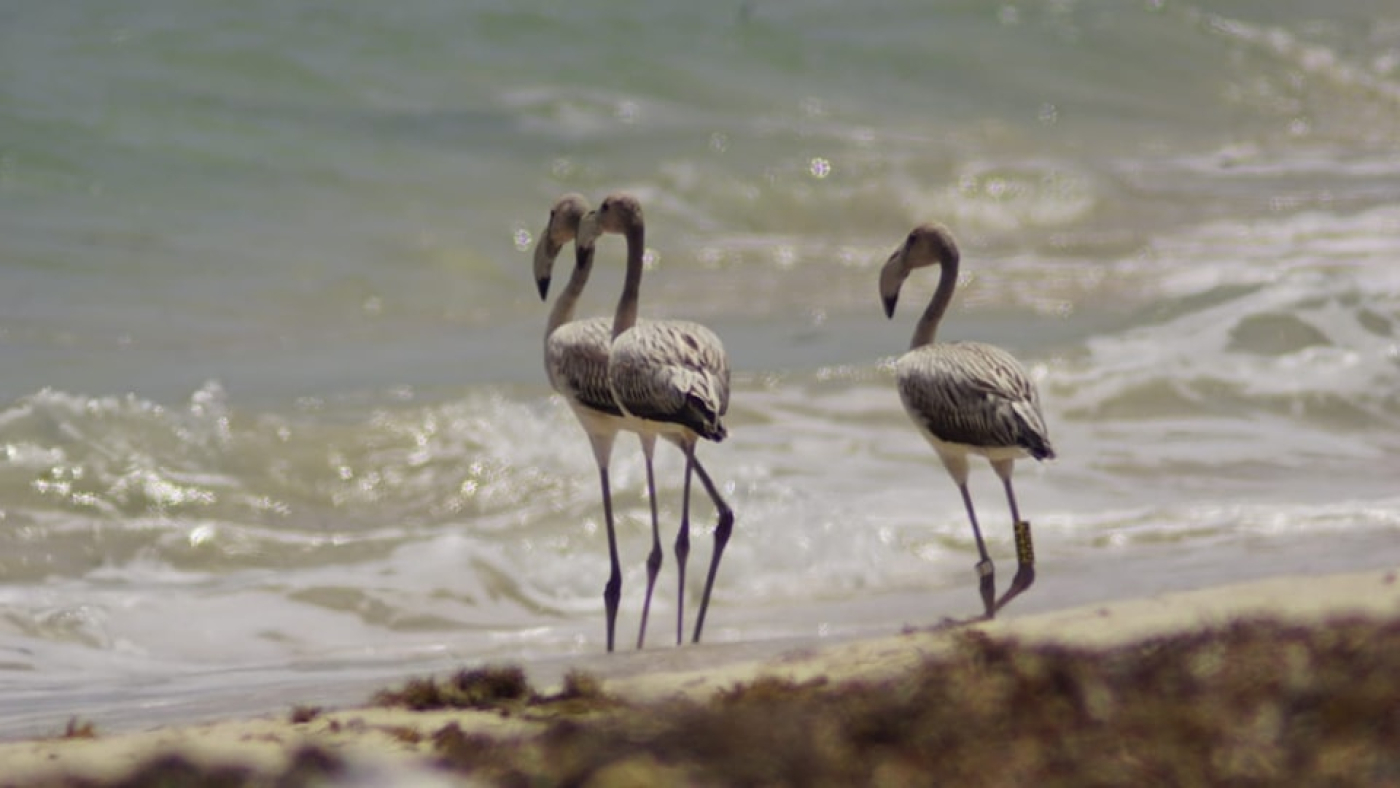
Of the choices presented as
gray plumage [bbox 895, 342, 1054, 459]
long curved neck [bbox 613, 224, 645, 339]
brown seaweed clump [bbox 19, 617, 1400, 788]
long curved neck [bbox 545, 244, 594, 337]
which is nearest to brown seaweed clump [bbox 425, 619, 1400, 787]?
brown seaweed clump [bbox 19, 617, 1400, 788]

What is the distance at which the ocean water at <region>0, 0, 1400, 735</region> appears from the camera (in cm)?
1036

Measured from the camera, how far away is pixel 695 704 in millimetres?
5809

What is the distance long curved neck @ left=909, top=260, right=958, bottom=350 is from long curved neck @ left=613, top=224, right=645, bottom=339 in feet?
3.59

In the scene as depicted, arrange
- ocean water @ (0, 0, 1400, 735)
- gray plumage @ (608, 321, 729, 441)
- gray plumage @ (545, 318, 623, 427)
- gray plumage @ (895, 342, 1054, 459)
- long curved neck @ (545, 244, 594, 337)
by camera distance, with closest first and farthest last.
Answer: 1. gray plumage @ (895, 342, 1054, 459)
2. gray plumage @ (608, 321, 729, 441)
3. gray plumage @ (545, 318, 623, 427)
4. long curved neck @ (545, 244, 594, 337)
5. ocean water @ (0, 0, 1400, 735)

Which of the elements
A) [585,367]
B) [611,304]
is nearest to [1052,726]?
[585,367]

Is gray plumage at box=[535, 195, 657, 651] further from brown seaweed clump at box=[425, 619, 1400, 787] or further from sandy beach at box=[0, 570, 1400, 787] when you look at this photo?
brown seaweed clump at box=[425, 619, 1400, 787]

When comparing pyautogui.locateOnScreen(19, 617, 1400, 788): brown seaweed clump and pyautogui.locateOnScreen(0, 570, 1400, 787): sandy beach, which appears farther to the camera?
pyautogui.locateOnScreen(0, 570, 1400, 787): sandy beach

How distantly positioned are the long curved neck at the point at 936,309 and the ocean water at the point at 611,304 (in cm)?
132

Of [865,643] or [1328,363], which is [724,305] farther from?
[865,643]

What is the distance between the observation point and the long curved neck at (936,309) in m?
8.79

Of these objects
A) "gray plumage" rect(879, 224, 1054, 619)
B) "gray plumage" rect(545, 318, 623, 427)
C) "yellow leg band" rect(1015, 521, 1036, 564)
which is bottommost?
"yellow leg band" rect(1015, 521, 1036, 564)

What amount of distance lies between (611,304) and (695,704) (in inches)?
447

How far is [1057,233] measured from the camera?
21.2m

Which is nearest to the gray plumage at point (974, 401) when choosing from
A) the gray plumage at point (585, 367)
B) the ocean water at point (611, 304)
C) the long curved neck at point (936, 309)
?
the long curved neck at point (936, 309)
